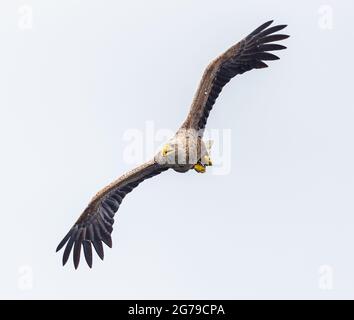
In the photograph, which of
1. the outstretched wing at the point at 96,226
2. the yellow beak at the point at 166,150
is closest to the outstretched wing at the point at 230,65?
the yellow beak at the point at 166,150

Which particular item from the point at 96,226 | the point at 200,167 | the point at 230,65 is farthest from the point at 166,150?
the point at 96,226

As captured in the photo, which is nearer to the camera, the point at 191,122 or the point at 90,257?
the point at 191,122

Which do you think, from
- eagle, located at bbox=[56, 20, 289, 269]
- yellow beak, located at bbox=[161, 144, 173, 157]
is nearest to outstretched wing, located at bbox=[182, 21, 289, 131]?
eagle, located at bbox=[56, 20, 289, 269]

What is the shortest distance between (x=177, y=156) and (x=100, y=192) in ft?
8.93

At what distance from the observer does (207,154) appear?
89.2 ft

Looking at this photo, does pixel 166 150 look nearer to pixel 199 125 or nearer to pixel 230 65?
pixel 199 125

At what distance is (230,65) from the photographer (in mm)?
27297

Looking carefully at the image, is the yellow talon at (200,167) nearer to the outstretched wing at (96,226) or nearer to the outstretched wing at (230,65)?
the outstretched wing at (230,65)

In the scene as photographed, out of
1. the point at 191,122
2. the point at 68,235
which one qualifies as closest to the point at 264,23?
the point at 191,122

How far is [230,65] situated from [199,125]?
1656mm

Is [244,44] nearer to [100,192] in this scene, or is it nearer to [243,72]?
[243,72]

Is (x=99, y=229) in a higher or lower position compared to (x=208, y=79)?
lower

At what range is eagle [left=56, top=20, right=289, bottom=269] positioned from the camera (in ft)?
87.7

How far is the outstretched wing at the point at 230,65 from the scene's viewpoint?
2686 cm
